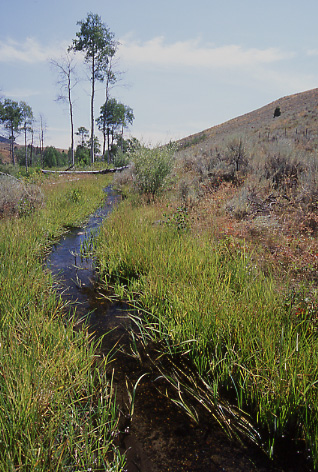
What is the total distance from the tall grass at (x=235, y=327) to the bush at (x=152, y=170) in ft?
18.7

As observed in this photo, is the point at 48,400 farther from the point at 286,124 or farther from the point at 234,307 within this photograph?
the point at 286,124

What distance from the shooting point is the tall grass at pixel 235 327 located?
6.79ft

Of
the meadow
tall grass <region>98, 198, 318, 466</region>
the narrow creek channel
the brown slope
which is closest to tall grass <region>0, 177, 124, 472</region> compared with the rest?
the narrow creek channel

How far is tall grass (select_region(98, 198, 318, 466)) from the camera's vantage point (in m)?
2.07

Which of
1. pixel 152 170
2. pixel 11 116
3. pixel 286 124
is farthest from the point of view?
pixel 11 116

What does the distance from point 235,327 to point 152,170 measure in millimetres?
8256

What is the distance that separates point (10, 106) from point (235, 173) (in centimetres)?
5523

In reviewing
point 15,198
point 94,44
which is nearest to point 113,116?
point 94,44

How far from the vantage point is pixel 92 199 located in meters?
11.7

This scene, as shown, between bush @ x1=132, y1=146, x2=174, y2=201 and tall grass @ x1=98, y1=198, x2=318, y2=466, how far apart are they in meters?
5.70

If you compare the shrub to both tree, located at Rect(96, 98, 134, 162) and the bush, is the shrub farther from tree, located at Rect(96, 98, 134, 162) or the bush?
tree, located at Rect(96, 98, 134, 162)

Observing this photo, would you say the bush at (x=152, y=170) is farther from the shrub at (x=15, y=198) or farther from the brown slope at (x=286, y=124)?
the brown slope at (x=286, y=124)

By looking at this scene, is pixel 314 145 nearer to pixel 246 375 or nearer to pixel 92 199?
pixel 92 199

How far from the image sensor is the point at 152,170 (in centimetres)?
1032
